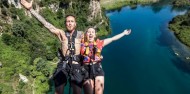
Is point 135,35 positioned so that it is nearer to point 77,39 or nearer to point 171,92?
point 171,92

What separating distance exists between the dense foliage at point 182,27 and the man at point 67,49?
54357 millimetres

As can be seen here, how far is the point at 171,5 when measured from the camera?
308 ft

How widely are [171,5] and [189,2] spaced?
289 inches

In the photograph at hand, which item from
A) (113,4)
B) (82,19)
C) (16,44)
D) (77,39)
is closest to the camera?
(77,39)

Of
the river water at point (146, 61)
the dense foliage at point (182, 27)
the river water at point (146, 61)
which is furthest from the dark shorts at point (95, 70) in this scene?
the dense foliage at point (182, 27)

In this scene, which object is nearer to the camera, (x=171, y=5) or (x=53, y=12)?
(x=53, y=12)

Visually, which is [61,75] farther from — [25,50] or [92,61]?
[25,50]

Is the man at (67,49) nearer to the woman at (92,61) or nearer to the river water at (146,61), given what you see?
the woman at (92,61)

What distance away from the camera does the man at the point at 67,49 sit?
760 cm

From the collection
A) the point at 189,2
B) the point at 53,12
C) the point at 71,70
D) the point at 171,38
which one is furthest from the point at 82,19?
the point at 71,70

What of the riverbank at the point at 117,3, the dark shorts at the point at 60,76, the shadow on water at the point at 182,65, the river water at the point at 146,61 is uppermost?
the dark shorts at the point at 60,76

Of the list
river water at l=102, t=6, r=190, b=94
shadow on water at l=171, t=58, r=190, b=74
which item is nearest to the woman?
river water at l=102, t=6, r=190, b=94

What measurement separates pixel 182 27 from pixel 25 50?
35.1 meters

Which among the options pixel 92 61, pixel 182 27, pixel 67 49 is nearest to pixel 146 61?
pixel 182 27
